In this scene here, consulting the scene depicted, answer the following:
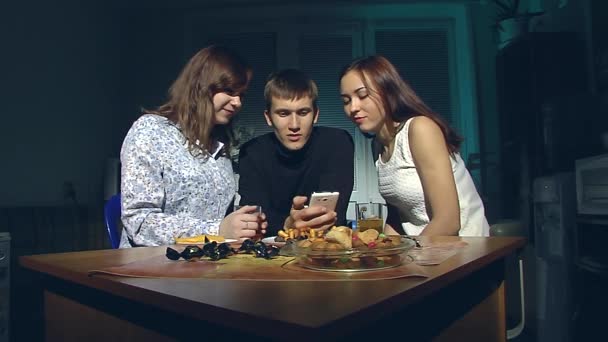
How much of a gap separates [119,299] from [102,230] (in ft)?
9.30

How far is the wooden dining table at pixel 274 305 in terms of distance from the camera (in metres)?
0.49

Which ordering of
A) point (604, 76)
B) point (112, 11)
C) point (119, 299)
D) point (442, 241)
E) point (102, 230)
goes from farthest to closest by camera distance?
point (112, 11)
point (102, 230)
point (604, 76)
point (442, 241)
point (119, 299)

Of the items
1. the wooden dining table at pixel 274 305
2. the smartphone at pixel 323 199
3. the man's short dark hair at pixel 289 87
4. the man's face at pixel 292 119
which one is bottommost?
the wooden dining table at pixel 274 305

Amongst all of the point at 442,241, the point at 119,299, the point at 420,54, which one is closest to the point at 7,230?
the point at 119,299

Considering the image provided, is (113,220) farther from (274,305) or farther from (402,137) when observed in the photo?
(274,305)

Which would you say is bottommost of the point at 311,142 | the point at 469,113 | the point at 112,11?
the point at 311,142

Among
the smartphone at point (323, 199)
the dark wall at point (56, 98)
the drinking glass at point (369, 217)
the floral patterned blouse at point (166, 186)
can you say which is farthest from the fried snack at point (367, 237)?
the dark wall at point (56, 98)

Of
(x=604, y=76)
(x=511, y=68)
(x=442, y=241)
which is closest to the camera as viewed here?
(x=442, y=241)

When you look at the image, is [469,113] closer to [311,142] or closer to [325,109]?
[325,109]

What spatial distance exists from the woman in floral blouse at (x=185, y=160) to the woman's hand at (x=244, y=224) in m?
0.04

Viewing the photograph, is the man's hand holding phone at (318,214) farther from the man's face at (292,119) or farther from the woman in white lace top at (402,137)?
the man's face at (292,119)

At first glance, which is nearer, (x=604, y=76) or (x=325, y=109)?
(x=604, y=76)

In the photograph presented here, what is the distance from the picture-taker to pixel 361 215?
119 cm

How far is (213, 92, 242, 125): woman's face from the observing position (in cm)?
171
